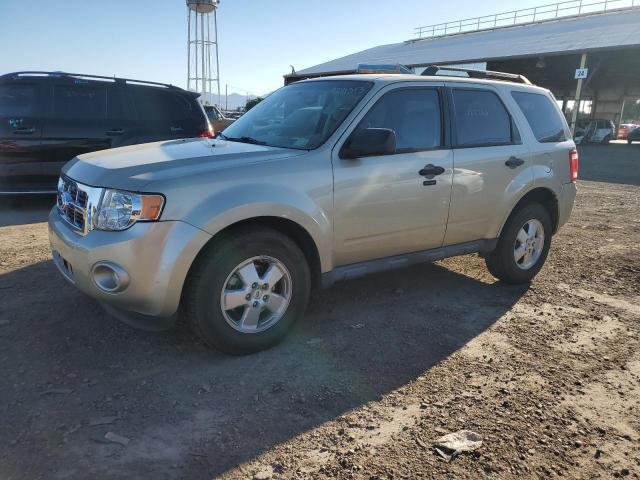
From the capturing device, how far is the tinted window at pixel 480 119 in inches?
170

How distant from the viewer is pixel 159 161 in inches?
128

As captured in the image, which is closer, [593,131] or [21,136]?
[21,136]

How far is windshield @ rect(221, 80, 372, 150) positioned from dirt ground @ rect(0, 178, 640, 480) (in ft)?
4.67

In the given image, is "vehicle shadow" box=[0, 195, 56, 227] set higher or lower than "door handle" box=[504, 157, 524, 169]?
lower

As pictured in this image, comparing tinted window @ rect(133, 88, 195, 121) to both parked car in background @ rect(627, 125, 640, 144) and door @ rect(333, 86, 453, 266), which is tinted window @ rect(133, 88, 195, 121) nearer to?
door @ rect(333, 86, 453, 266)

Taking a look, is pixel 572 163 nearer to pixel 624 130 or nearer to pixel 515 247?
pixel 515 247

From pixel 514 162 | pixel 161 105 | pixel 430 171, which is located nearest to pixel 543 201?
pixel 514 162

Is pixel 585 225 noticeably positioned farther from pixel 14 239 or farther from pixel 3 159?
pixel 3 159

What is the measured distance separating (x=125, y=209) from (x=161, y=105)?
216 inches

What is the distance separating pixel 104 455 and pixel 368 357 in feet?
5.61

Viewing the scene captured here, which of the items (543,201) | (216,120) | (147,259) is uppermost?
(216,120)

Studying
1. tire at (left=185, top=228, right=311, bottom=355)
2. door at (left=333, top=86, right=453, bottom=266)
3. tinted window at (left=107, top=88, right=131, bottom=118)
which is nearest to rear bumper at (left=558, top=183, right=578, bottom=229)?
door at (left=333, top=86, right=453, bottom=266)

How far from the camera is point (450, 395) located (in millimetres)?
3014

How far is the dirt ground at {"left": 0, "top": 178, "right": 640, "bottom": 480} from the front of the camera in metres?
2.42
